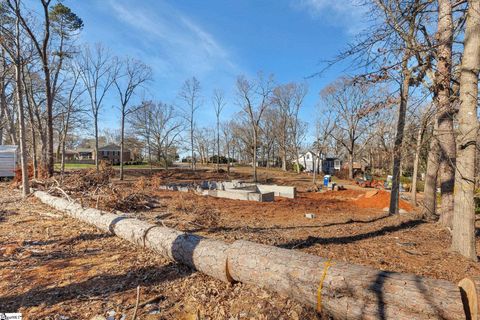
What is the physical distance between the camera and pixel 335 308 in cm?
238

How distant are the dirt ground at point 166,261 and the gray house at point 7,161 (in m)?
10.9

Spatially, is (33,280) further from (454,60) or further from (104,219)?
(454,60)

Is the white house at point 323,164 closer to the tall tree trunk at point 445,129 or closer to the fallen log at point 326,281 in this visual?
the tall tree trunk at point 445,129

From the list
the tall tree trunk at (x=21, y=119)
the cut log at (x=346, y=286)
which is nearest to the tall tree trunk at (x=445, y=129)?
the cut log at (x=346, y=286)

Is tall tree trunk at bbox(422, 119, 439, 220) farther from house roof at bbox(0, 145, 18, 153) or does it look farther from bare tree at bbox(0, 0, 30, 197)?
house roof at bbox(0, 145, 18, 153)

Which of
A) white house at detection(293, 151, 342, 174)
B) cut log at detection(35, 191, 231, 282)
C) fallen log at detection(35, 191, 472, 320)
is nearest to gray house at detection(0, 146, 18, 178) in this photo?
cut log at detection(35, 191, 231, 282)

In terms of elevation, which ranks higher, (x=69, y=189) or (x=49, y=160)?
(x=49, y=160)

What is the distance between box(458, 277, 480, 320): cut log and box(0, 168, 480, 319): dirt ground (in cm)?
124

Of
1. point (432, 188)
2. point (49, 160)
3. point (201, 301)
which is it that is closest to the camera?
point (201, 301)

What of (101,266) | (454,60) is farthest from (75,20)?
(454,60)

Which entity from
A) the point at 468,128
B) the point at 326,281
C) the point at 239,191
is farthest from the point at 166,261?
the point at 239,191

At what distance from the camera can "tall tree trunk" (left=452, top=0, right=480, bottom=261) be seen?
410 cm

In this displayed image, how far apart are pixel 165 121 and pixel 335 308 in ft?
128

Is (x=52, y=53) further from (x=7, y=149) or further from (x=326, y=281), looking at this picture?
(x=326, y=281)
